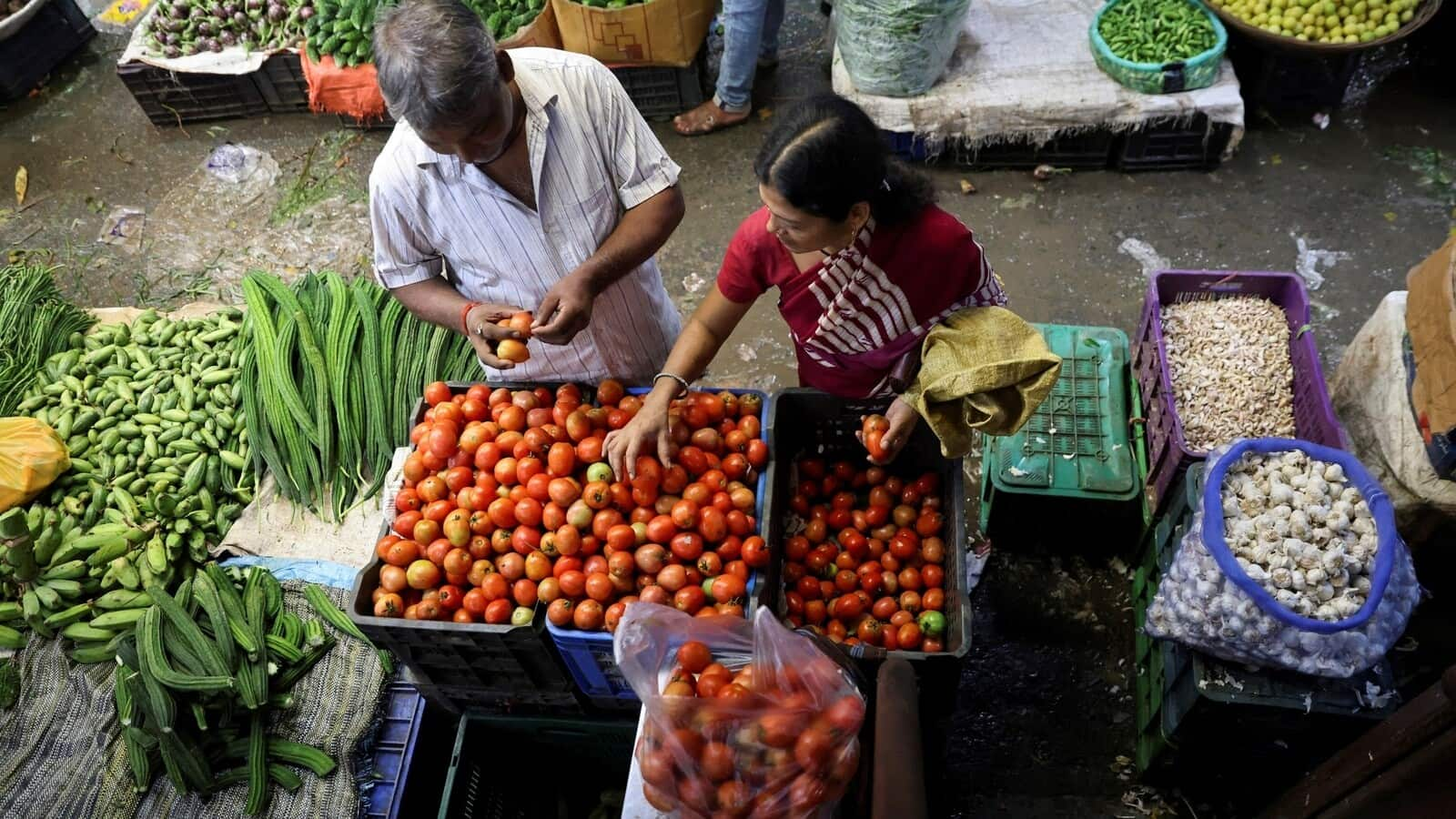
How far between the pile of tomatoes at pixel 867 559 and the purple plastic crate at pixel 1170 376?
3.88ft

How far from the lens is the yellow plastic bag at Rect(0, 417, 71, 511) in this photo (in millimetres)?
3242

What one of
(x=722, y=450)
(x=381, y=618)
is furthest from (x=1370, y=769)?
(x=381, y=618)

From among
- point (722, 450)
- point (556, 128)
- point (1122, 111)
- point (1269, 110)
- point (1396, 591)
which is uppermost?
point (556, 128)

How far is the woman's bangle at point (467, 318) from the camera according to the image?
2453mm

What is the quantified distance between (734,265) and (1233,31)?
433cm

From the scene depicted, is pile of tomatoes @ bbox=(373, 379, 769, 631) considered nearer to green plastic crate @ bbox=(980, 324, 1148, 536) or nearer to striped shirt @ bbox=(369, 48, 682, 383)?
striped shirt @ bbox=(369, 48, 682, 383)

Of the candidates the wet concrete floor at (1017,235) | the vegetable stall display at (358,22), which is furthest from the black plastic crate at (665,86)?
the vegetable stall display at (358,22)

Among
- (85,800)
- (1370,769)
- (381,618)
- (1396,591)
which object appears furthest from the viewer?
(85,800)

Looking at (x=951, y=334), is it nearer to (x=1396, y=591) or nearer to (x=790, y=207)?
(x=790, y=207)

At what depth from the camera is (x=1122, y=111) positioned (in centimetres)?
468

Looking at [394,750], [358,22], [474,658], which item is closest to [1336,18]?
[474,658]

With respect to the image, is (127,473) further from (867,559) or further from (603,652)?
(867,559)

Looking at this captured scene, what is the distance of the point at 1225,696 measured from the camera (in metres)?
2.42

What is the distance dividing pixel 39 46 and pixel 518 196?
6.37m
